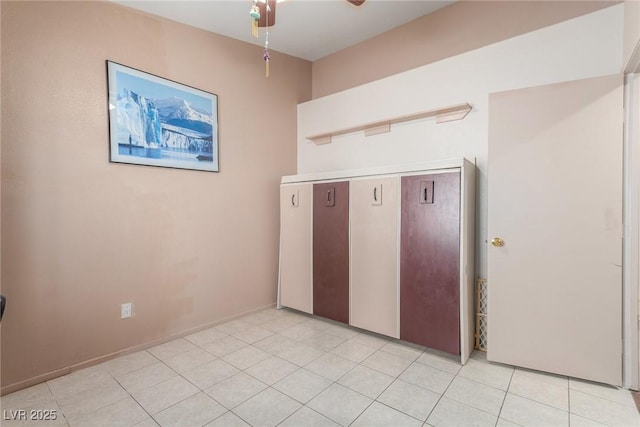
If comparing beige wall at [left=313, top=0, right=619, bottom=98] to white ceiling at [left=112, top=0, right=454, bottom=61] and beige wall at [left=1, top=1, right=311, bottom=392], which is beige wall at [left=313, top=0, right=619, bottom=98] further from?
beige wall at [left=1, top=1, right=311, bottom=392]

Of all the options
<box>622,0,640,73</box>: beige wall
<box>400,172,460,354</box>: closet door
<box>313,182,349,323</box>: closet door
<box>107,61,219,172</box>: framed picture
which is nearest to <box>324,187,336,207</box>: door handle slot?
<box>313,182,349,323</box>: closet door

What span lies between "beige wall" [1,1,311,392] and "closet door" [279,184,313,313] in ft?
1.01

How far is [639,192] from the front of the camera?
1905 millimetres

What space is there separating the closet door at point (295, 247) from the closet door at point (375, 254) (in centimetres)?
57

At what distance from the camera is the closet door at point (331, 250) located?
3.00 meters

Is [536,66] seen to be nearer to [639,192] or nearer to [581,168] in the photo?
[581,168]

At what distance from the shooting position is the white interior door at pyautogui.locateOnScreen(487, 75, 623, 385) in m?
1.97

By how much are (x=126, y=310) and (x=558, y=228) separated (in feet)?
10.9

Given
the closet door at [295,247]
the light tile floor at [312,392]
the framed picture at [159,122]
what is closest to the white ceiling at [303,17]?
the framed picture at [159,122]

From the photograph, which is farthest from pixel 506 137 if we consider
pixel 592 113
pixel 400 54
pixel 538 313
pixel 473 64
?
pixel 400 54

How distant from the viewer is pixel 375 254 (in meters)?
2.79

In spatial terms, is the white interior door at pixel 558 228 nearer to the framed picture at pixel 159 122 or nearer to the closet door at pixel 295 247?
the closet door at pixel 295 247

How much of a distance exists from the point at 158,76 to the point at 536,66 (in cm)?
307

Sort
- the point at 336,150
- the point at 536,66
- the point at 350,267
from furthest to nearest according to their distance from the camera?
the point at 336,150, the point at 350,267, the point at 536,66
